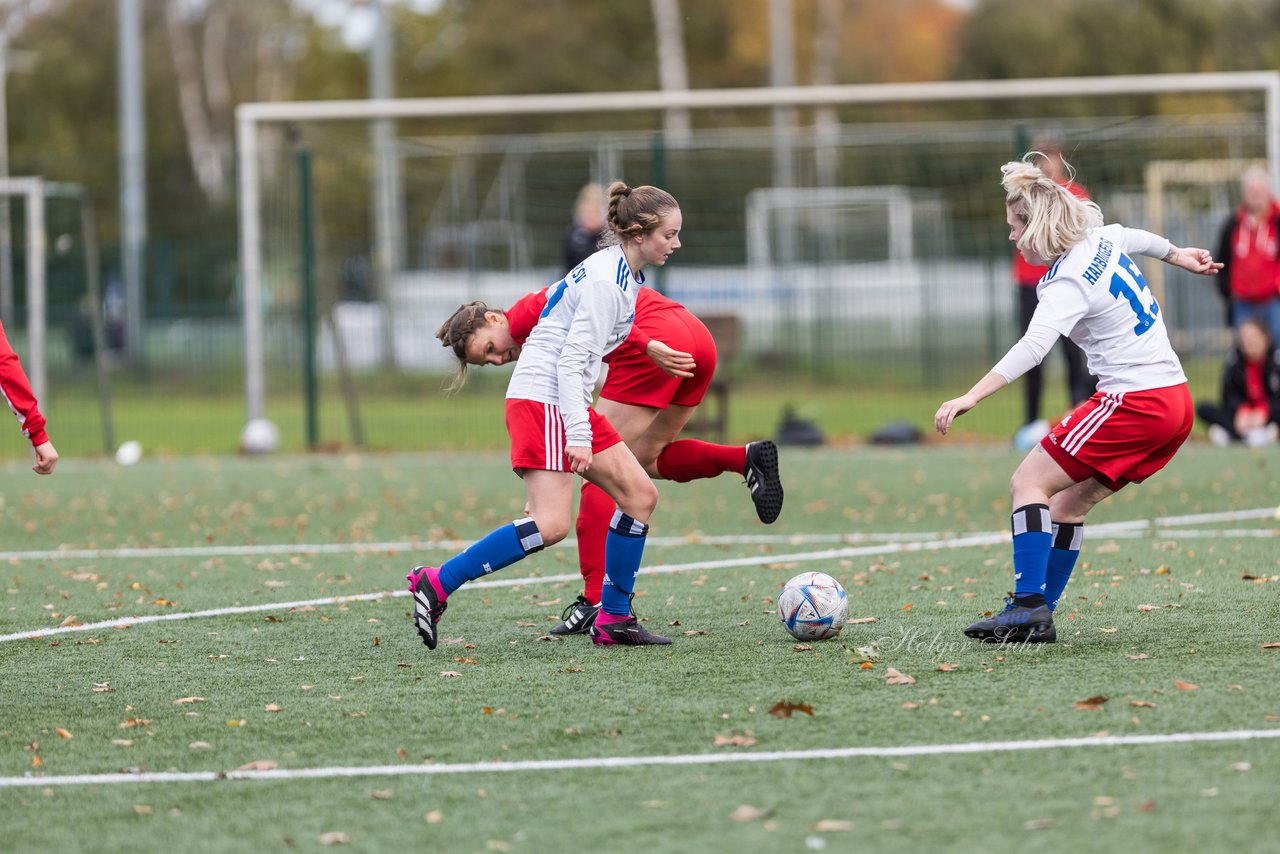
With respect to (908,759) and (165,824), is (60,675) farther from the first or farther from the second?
(908,759)

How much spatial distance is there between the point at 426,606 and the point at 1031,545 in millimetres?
2158

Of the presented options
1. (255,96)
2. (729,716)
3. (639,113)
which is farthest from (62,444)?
(255,96)

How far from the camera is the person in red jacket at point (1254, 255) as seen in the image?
13.5m

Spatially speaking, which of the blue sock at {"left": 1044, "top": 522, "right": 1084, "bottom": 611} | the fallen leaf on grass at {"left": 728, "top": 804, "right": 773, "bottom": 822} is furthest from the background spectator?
the fallen leaf on grass at {"left": 728, "top": 804, "right": 773, "bottom": 822}

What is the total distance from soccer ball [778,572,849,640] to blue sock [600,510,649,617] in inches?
22.5

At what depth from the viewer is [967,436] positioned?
16094 millimetres

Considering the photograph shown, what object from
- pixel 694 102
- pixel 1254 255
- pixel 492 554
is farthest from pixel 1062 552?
pixel 694 102

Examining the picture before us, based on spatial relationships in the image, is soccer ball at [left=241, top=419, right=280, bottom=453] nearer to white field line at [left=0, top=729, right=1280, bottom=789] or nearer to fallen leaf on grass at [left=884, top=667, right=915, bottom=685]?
fallen leaf on grass at [left=884, top=667, right=915, bottom=685]

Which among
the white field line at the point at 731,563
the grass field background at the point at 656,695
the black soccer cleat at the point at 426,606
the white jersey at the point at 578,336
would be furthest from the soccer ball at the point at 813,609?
the white field line at the point at 731,563

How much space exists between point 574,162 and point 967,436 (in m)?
11.6

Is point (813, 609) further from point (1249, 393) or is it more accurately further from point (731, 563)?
point (1249, 393)

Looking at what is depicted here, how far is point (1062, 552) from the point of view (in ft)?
20.5

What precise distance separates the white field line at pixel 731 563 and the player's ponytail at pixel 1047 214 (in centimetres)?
304

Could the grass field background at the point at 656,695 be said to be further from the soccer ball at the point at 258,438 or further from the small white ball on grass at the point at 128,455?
the soccer ball at the point at 258,438
